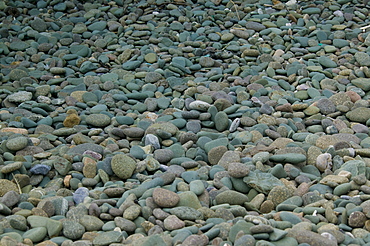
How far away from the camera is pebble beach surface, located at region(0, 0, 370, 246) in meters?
2.66

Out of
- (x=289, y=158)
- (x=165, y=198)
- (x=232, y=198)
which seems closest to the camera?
(x=165, y=198)

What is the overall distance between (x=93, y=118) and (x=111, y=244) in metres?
2.03

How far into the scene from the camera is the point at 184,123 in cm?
415

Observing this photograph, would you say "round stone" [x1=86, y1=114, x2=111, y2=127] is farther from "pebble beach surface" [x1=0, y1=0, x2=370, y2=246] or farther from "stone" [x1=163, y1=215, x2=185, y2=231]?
"stone" [x1=163, y1=215, x2=185, y2=231]

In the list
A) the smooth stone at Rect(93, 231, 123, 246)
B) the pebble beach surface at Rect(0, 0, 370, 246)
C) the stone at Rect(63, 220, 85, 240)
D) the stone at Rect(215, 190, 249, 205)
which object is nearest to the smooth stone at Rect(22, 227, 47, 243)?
the pebble beach surface at Rect(0, 0, 370, 246)

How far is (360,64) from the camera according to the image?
5168 millimetres

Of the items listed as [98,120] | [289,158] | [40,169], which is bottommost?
[98,120]

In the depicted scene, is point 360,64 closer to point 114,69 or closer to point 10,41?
point 114,69

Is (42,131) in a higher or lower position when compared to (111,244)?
lower

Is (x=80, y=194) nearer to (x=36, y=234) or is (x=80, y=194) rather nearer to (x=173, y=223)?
(x=36, y=234)

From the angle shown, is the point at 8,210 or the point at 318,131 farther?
the point at 318,131

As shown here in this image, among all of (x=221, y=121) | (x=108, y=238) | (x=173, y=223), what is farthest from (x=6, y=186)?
(x=221, y=121)

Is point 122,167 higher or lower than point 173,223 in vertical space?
lower

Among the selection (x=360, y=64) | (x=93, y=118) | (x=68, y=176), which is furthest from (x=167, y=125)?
(x=360, y=64)
